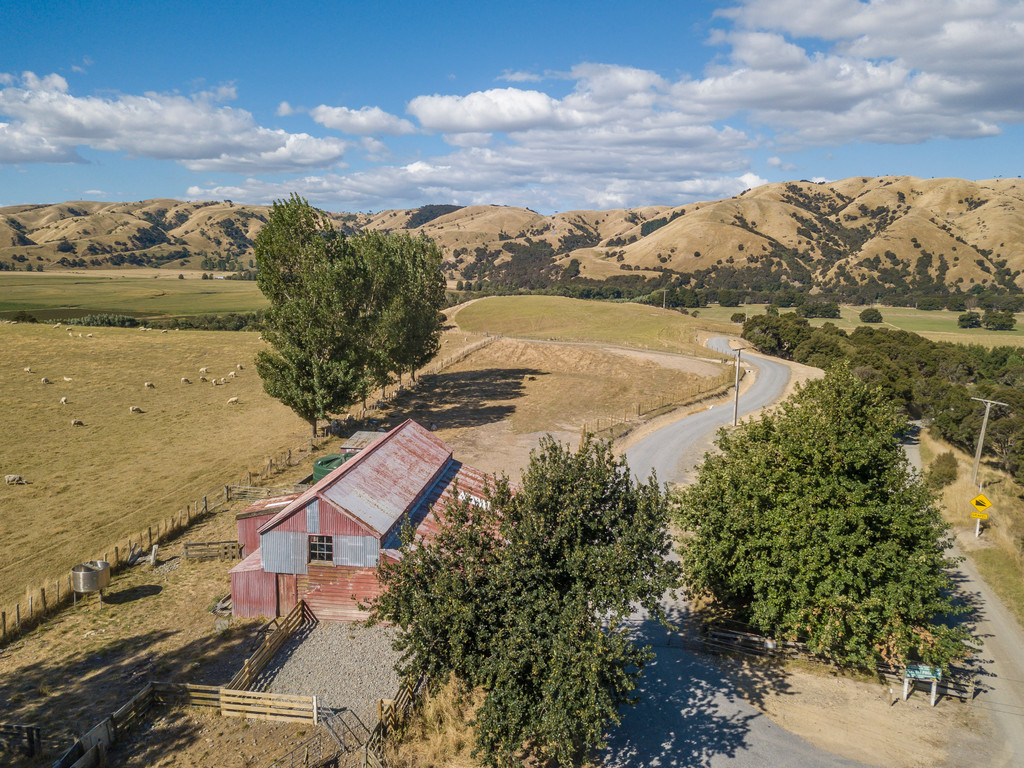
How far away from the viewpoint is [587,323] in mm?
123438

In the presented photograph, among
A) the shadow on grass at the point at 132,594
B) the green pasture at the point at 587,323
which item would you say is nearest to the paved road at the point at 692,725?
the shadow on grass at the point at 132,594

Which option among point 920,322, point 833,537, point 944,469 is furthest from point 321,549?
point 920,322

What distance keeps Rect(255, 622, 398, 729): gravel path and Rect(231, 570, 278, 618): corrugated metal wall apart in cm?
193

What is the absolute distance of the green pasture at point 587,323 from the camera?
107906mm

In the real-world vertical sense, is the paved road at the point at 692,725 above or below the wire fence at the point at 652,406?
below

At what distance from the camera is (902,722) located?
63.7 feet

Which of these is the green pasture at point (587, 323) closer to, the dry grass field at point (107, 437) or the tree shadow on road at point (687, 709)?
the dry grass field at point (107, 437)

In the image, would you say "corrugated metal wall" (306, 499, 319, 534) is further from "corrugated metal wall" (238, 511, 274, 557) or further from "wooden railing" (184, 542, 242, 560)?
"wooden railing" (184, 542, 242, 560)

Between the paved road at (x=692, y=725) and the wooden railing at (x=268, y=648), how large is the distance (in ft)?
42.5

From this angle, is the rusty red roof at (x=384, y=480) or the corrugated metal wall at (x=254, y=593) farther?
the corrugated metal wall at (x=254, y=593)

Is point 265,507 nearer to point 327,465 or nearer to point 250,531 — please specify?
point 250,531

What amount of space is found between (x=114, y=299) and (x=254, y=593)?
175 meters

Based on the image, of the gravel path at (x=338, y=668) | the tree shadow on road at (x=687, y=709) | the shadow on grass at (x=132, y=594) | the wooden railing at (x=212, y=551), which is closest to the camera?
the tree shadow on road at (x=687, y=709)

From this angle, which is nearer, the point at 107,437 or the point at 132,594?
the point at 132,594
